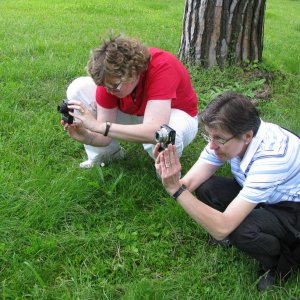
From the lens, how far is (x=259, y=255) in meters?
2.30

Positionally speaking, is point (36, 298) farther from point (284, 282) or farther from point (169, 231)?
point (284, 282)

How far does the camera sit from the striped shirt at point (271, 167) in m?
2.12

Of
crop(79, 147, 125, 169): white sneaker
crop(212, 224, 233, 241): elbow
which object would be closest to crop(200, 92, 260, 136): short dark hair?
crop(212, 224, 233, 241): elbow

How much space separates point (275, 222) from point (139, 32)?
5.24m

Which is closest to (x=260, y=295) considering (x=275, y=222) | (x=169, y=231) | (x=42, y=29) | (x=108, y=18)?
(x=275, y=222)

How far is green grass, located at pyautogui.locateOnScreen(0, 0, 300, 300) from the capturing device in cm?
229

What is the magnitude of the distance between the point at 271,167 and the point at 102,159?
59.0 inches

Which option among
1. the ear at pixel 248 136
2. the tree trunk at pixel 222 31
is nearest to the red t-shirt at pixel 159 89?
the ear at pixel 248 136

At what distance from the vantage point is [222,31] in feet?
15.6

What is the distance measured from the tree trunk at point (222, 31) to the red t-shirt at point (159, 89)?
1.83m

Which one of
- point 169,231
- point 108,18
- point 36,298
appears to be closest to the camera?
point 36,298

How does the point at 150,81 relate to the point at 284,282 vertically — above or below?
above

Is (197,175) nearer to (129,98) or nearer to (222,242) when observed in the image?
(222,242)

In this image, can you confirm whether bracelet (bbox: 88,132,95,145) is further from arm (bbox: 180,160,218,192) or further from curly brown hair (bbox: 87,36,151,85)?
arm (bbox: 180,160,218,192)
